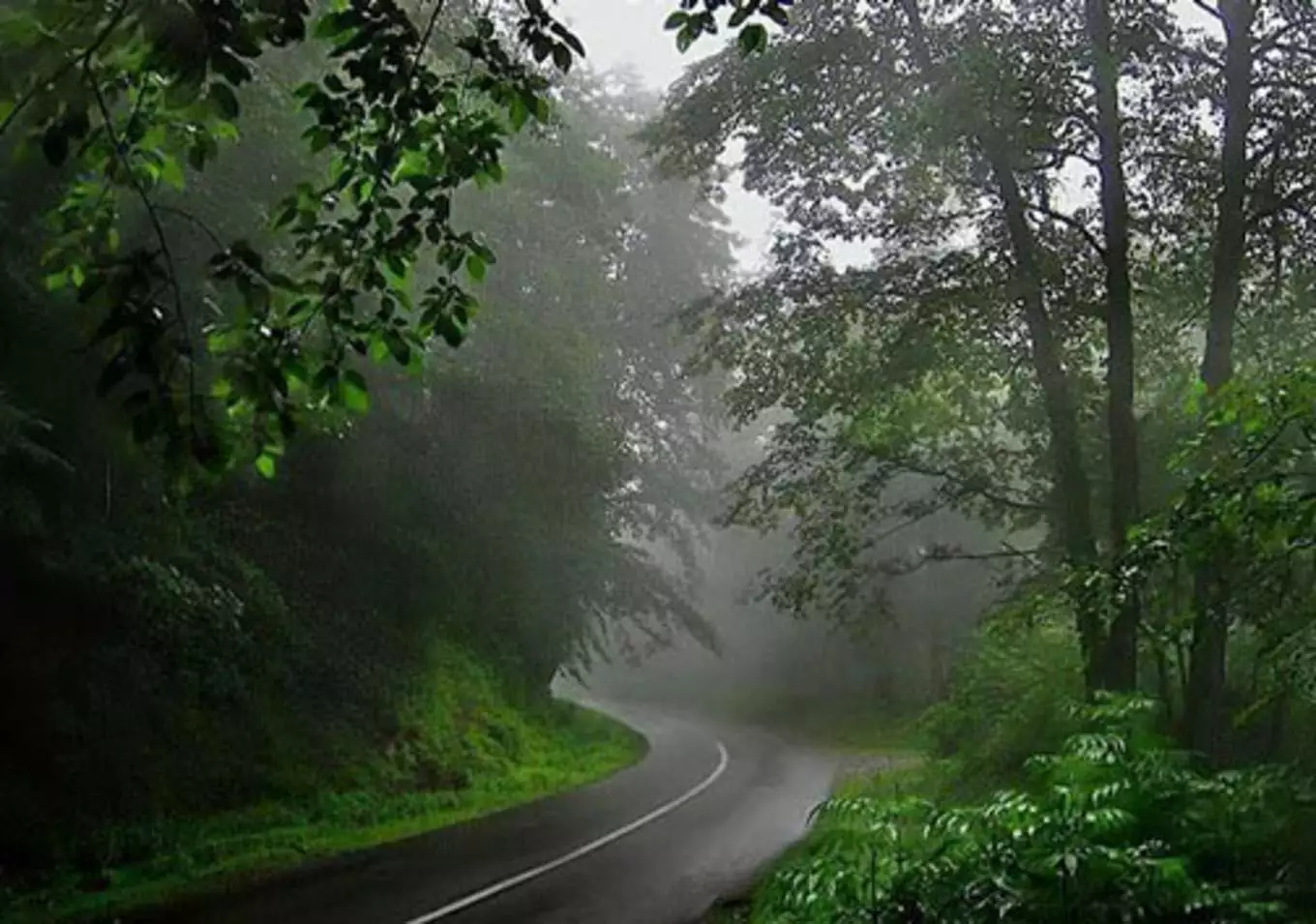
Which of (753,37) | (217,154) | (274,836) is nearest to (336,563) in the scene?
(274,836)

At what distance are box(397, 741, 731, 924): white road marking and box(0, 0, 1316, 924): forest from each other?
245cm

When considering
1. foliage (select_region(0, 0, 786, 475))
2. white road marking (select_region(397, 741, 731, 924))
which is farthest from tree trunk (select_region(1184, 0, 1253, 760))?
foliage (select_region(0, 0, 786, 475))

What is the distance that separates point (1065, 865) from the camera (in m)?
5.28

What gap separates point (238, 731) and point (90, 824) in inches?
114

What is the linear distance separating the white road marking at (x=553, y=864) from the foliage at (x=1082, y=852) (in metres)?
4.11

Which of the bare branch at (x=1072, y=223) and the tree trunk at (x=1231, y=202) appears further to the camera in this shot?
the bare branch at (x=1072, y=223)

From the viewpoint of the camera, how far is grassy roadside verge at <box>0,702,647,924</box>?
31.7 ft

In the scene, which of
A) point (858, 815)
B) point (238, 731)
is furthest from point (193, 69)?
point (238, 731)

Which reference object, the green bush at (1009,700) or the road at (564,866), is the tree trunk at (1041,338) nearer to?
the green bush at (1009,700)

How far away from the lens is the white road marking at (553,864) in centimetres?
979

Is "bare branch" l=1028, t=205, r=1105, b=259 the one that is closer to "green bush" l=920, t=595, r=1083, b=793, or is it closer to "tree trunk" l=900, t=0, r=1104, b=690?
"tree trunk" l=900, t=0, r=1104, b=690

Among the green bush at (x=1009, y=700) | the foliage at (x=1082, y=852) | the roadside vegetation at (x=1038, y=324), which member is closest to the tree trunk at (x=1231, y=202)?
the roadside vegetation at (x=1038, y=324)

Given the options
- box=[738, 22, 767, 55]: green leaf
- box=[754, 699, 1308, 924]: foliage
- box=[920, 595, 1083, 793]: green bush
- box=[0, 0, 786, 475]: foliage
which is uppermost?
box=[738, 22, 767, 55]: green leaf

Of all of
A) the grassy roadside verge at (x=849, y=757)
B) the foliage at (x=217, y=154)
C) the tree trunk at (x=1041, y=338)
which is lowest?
the grassy roadside verge at (x=849, y=757)
